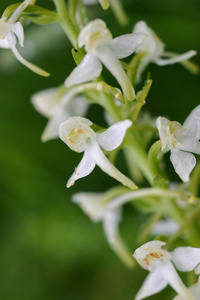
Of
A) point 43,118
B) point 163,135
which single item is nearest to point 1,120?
point 43,118

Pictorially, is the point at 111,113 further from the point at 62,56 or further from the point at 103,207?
the point at 62,56

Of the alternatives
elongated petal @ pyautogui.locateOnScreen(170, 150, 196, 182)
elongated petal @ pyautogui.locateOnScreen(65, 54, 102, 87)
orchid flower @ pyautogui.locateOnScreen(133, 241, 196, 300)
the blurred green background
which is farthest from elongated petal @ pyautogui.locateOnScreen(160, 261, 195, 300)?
the blurred green background

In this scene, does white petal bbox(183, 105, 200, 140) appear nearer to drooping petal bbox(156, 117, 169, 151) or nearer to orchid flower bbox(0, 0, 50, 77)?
drooping petal bbox(156, 117, 169, 151)

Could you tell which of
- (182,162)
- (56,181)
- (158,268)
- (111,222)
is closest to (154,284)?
(158,268)

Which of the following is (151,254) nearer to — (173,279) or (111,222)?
(173,279)

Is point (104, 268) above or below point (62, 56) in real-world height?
below
